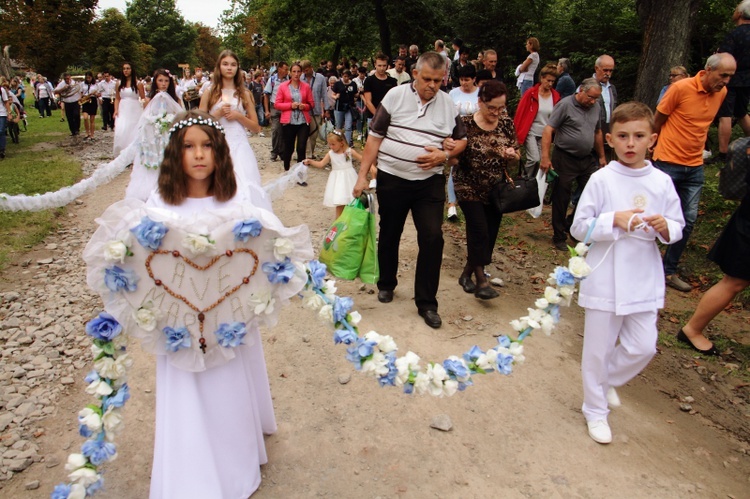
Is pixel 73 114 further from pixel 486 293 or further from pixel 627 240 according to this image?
pixel 627 240

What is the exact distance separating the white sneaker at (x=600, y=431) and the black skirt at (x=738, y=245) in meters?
2.10

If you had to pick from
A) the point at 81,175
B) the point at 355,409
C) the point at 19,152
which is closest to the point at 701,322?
the point at 355,409

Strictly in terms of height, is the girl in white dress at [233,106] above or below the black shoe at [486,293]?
above

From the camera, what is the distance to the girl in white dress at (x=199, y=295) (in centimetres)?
288

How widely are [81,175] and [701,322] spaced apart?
12659mm

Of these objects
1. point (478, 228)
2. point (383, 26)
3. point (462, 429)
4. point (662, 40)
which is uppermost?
point (383, 26)

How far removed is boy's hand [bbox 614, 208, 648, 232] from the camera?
12.1ft

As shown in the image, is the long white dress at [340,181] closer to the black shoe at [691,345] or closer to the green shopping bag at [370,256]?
the green shopping bag at [370,256]

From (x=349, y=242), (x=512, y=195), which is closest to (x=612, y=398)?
(x=512, y=195)

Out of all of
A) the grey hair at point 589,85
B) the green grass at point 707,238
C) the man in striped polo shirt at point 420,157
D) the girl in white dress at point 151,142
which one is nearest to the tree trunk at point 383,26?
the green grass at point 707,238

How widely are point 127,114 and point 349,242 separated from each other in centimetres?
886

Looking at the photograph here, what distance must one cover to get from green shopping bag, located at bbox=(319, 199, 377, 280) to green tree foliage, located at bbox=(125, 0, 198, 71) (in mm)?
79389

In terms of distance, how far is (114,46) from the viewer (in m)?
59.5

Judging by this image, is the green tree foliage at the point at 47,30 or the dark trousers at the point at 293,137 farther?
the green tree foliage at the point at 47,30
